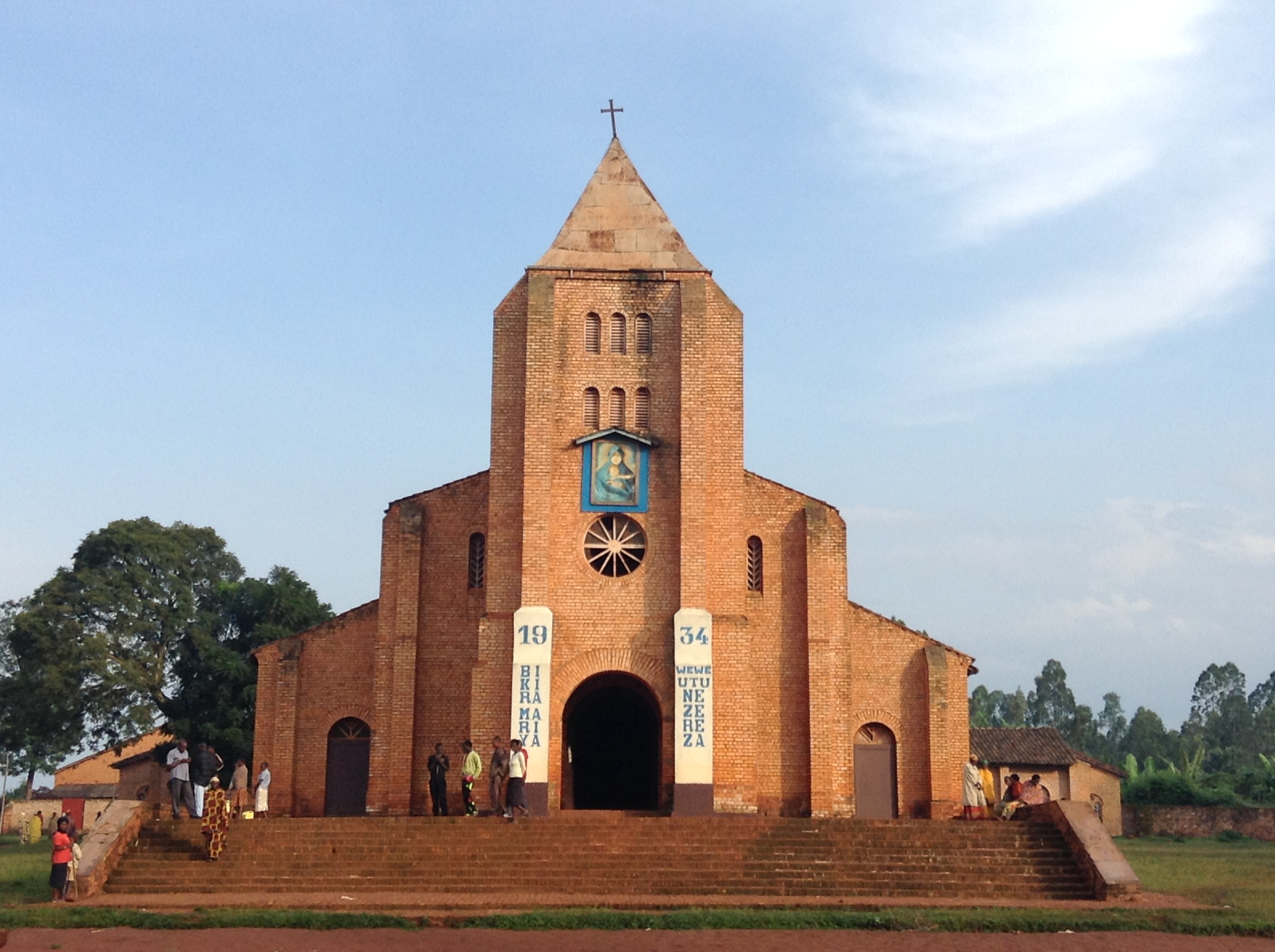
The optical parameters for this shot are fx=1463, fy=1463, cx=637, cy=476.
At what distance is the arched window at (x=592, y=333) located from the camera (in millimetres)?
29281

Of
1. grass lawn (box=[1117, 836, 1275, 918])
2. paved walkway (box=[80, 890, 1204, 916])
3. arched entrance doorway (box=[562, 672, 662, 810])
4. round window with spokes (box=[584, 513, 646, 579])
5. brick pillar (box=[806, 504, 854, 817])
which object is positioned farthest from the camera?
arched entrance doorway (box=[562, 672, 662, 810])

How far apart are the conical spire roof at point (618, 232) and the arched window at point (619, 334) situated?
41.1 inches

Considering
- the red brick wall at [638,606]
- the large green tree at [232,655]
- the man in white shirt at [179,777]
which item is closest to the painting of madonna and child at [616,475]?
the red brick wall at [638,606]

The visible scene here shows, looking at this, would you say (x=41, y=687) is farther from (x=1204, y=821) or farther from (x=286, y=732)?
(x=1204, y=821)

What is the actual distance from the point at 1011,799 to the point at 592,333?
11.9 metres

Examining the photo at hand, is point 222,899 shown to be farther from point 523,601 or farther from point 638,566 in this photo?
point 638,566

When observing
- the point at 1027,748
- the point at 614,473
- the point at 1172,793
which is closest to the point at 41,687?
the point at 614,473

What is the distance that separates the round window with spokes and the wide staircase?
5.96 meters

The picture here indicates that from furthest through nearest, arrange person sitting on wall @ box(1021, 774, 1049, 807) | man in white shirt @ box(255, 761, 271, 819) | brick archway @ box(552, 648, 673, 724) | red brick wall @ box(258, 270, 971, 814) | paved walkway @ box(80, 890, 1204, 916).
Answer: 1. red brick wall @ box(258, 270, 971, 814)
2. brick archway @ box(552, 648, 673, 724)
3. man in white shirt @ box(255, 761, 271, 819)
4. person sitting on wall @ box(1021, 774, 1049, 807)
5. paved walkway @ box(80, 890, 1204, 916)

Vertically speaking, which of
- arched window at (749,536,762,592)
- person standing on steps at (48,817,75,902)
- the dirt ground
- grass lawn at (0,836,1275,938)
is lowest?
the dirt ground

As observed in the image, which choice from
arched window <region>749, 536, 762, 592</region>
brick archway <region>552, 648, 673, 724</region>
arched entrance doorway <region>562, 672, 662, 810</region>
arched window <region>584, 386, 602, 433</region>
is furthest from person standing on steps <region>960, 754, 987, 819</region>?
arched window <region>584, 386, 602, 433</region>

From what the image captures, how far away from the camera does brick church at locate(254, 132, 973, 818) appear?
91.0 feet

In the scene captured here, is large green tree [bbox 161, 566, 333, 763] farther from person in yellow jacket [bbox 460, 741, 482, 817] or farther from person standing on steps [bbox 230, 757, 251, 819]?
person in yellow jacket [bbox 460, 741, 482, 817]

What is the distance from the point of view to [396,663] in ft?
95.3
